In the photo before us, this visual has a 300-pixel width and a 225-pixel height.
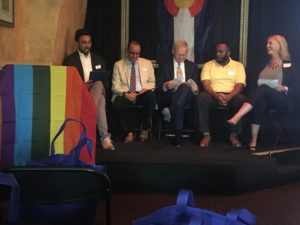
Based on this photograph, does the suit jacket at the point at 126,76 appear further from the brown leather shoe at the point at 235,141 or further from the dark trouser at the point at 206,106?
the brown leather shoe at the point at 235,141

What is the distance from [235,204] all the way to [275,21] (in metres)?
2.63

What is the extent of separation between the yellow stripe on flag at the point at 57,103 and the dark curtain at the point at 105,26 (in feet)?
8.49

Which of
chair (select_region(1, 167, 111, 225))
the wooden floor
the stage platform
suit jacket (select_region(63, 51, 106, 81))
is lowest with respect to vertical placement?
the wooden floor

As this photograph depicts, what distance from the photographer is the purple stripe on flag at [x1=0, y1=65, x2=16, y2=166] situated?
2150 mm

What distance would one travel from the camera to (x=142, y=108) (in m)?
4.27

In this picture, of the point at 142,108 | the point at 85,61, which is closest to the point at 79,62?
the point at 85,61

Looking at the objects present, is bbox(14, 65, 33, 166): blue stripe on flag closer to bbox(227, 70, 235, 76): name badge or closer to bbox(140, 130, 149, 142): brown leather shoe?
bbox(140, 130, 149, 142): brown leather shoe

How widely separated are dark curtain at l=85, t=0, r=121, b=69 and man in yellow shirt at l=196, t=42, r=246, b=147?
1140mm

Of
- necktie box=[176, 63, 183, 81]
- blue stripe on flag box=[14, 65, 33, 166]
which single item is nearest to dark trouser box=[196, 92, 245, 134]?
necktie box=[176, 63, 183, 81]

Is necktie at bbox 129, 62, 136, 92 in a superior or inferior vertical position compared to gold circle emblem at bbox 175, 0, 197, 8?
inferior

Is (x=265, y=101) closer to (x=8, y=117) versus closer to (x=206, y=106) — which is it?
(x=206, y=106)

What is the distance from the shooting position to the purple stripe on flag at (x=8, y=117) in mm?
2150

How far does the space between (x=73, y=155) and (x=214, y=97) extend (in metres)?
2.85

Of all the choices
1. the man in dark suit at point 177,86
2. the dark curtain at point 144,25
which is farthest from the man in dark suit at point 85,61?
the dark curtain at point 144,25
